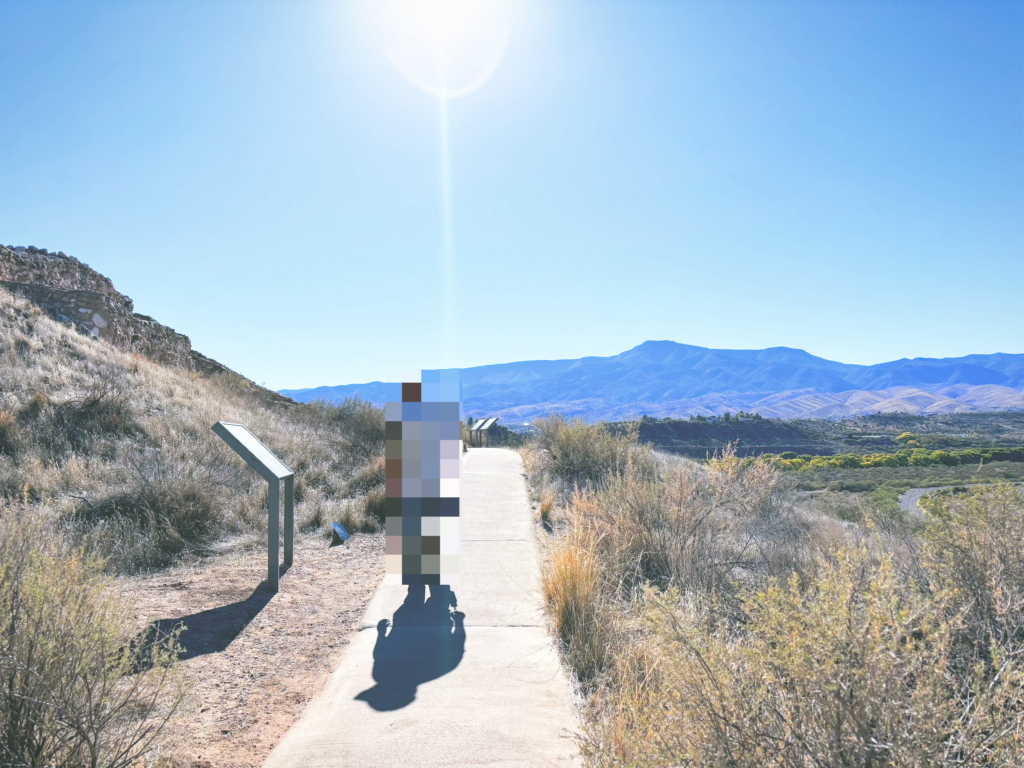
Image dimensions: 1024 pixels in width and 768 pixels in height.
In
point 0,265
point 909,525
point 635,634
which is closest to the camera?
point 635,634

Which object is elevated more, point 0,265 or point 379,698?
point 0,265

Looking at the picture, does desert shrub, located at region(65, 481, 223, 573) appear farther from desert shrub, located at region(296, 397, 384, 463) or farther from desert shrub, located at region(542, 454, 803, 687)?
desert shrub, located at region(296, 397, 384, 463)

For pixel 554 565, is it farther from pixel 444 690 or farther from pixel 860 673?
pixel 860 673

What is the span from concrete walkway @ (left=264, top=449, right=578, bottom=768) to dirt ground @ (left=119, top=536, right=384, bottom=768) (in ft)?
0.67

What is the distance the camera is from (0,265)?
48.3 feet

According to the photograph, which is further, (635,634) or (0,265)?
(0,265)

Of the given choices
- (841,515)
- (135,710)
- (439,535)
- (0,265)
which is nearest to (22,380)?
(0,265)

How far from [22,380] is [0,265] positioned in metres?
7.25

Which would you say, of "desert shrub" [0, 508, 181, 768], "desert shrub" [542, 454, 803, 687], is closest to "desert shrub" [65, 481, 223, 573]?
"desert shrub" [0, 508, 181, 768]

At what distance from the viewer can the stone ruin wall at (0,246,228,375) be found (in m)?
14.5

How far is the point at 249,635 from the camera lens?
440 cm

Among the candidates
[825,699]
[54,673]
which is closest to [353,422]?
[54,673]

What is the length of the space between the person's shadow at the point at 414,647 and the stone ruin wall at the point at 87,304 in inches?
527

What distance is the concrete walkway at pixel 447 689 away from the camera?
275cm
